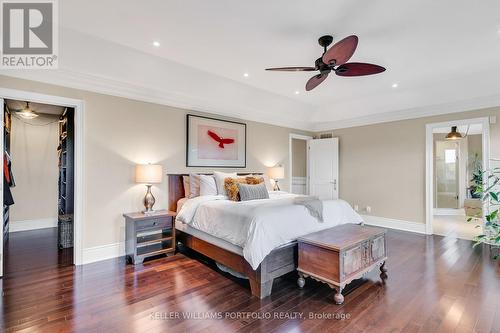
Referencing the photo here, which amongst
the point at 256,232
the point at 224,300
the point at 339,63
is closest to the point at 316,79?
the point at 339,63

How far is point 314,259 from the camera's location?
2.65 metres

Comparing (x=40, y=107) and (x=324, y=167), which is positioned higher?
(x=40, y=107)

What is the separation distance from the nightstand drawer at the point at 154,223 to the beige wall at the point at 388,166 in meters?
4.44

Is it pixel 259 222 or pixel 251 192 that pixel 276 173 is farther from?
pixel 259 222

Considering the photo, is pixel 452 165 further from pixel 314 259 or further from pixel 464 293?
pixel 314 259

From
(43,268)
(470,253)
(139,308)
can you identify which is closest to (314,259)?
(139,308)

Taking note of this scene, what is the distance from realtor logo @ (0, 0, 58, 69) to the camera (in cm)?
257

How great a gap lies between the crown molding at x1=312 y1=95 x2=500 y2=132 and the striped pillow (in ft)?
11.4

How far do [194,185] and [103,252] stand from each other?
1.58 m

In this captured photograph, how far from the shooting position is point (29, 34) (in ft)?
9.44

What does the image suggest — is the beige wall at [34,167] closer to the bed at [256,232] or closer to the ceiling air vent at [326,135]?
the bed at [256,232]

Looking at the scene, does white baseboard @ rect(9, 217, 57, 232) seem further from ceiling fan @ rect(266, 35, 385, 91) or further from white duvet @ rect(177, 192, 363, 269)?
ceiling fan @ rect(266, 35, 385, 91)

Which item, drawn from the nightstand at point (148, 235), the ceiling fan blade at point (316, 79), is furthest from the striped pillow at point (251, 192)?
the ceiling fan blade at point (316, 79)

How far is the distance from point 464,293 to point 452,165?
22.2ft
